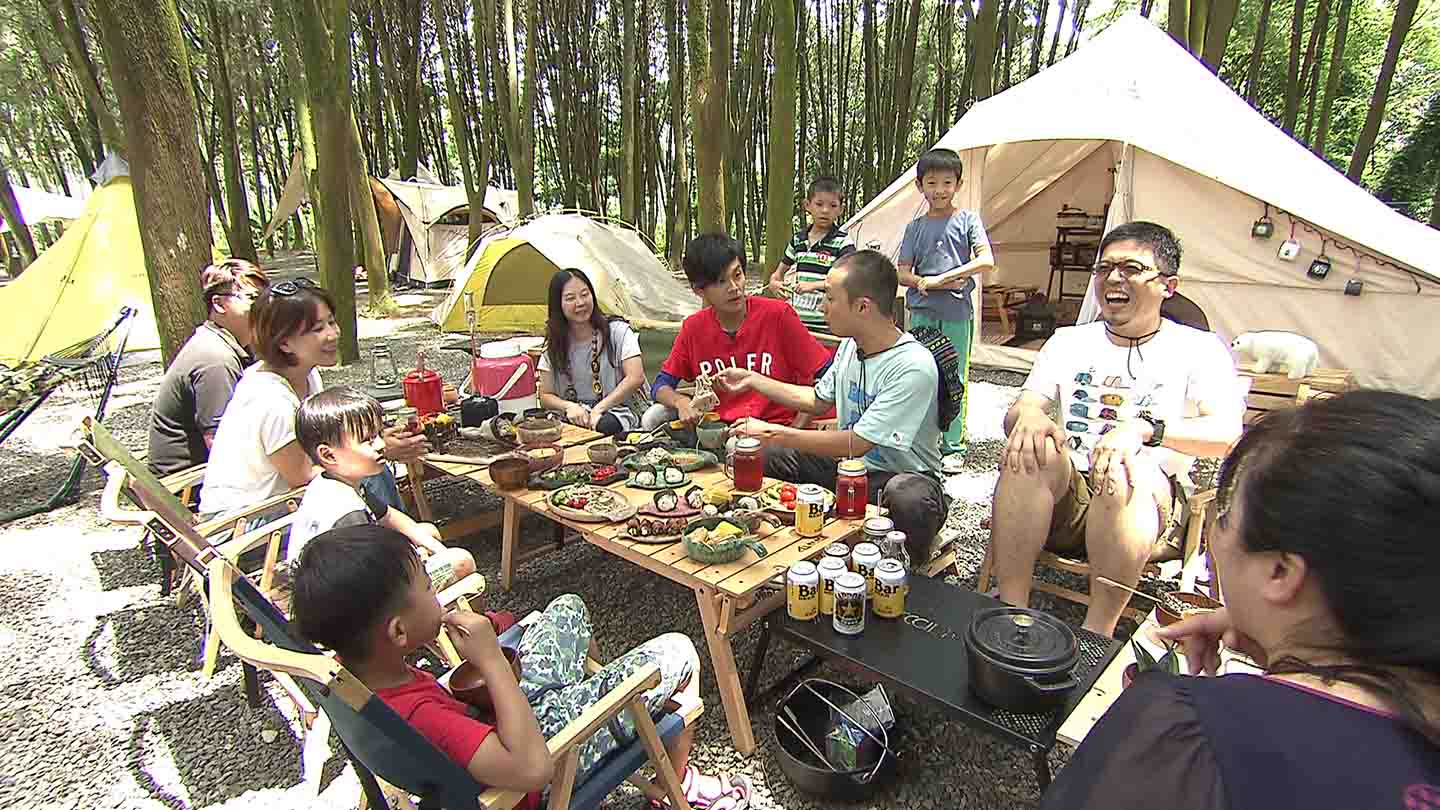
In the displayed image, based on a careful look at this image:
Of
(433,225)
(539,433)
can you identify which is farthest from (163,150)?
(433,225)

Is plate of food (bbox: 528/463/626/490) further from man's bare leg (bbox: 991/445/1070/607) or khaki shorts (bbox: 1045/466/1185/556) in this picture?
khaki shorts (bbox: 1045/466/1185/556)

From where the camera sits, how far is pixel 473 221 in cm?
1100

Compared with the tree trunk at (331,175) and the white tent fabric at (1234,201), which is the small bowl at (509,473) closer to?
the white tent fabric at (1234,201)

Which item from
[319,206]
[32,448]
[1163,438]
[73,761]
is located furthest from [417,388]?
[319,206]

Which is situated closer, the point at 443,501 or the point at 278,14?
the point at 443,501

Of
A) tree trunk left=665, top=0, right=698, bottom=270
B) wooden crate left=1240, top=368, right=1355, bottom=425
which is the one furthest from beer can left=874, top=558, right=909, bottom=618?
tree trunk left=665, top=0, right=698, bottom=270

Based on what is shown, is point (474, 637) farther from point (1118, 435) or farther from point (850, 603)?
point (1118, 435)

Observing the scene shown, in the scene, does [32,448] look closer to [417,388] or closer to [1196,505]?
[417,388]

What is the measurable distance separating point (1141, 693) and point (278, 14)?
9358mm

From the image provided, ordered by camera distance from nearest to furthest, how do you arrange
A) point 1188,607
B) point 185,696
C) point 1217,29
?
1. point 1188,607
2. point 185,696
3. point 1217,29

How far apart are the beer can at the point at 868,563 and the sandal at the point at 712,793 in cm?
67

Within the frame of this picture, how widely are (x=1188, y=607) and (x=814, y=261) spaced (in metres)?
2.91

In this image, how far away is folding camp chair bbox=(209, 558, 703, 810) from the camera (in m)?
1.25

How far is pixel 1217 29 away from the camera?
6871mm
